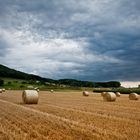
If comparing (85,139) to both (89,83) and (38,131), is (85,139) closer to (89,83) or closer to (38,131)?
(38,131)

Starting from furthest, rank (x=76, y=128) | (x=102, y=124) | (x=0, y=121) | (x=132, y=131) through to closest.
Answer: (x=0, y=121) < (x=102, y=124) < (x=76, y=128) < (x=132, y=131)

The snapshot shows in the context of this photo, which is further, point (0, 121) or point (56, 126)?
point (0, 121)

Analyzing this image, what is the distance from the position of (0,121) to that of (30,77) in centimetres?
11226

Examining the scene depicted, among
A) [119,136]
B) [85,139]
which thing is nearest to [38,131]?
[85,139]

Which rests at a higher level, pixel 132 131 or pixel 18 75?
pixel 18 75

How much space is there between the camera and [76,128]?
11.1m

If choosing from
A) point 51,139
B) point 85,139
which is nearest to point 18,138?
point 51,139

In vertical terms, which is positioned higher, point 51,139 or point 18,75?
point 18,75

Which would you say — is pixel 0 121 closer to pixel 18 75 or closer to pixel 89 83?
pixel 89 83

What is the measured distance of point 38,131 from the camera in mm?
10766

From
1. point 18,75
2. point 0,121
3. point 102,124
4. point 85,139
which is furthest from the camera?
point 18,75

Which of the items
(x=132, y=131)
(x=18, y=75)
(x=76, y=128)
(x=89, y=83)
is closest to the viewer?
(x=132, y=131)

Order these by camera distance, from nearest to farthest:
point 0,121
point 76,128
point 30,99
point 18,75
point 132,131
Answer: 1. point 132,131
2. point 76,128
3. point 0,121
4. point 30,99
5. point 18,75

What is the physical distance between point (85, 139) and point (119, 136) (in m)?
1.03
